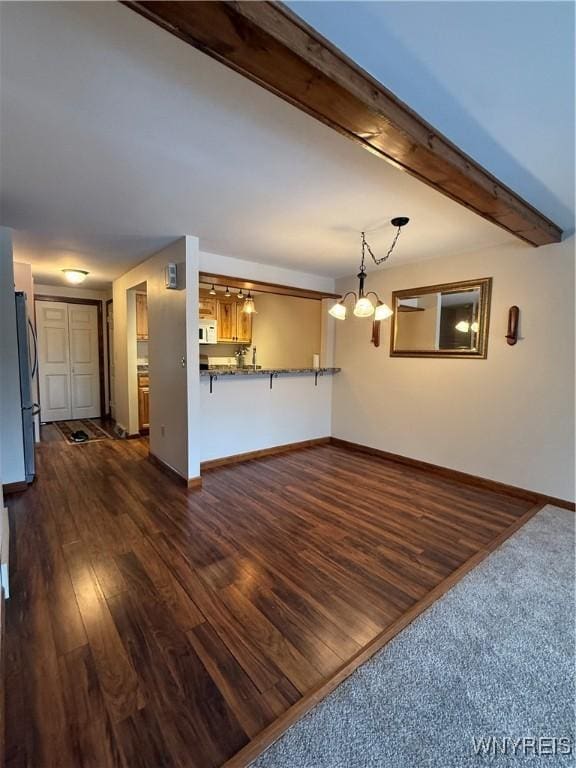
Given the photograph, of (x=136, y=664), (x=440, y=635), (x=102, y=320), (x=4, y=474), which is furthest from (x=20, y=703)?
(x=102, y=320)

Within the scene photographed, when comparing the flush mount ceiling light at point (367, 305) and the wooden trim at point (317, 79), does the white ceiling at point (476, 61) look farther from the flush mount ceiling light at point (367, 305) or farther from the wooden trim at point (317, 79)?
the flush mount ceiling light at point (367, 305)

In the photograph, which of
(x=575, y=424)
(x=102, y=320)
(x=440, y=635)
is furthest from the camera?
(x=102, y=320)

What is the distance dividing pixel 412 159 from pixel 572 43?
→ 63 cm

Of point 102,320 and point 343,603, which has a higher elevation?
point 102,320

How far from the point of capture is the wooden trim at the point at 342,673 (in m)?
1.19

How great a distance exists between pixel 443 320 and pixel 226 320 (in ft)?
12.3

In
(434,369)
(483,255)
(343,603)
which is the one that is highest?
(483,255)

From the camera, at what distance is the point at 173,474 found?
12.4 ft

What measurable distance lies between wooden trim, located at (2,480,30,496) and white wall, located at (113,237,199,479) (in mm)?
1298

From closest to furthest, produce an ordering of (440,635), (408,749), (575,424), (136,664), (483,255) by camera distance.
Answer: (408,749) → (136,664) → (440,635) → (575,424) → (483,255)

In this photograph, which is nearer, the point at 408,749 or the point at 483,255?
the point at 408,749

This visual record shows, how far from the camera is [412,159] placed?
5.59 feet

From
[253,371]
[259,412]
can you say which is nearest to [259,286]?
[253,371]

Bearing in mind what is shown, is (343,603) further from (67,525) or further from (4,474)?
(4,474)
